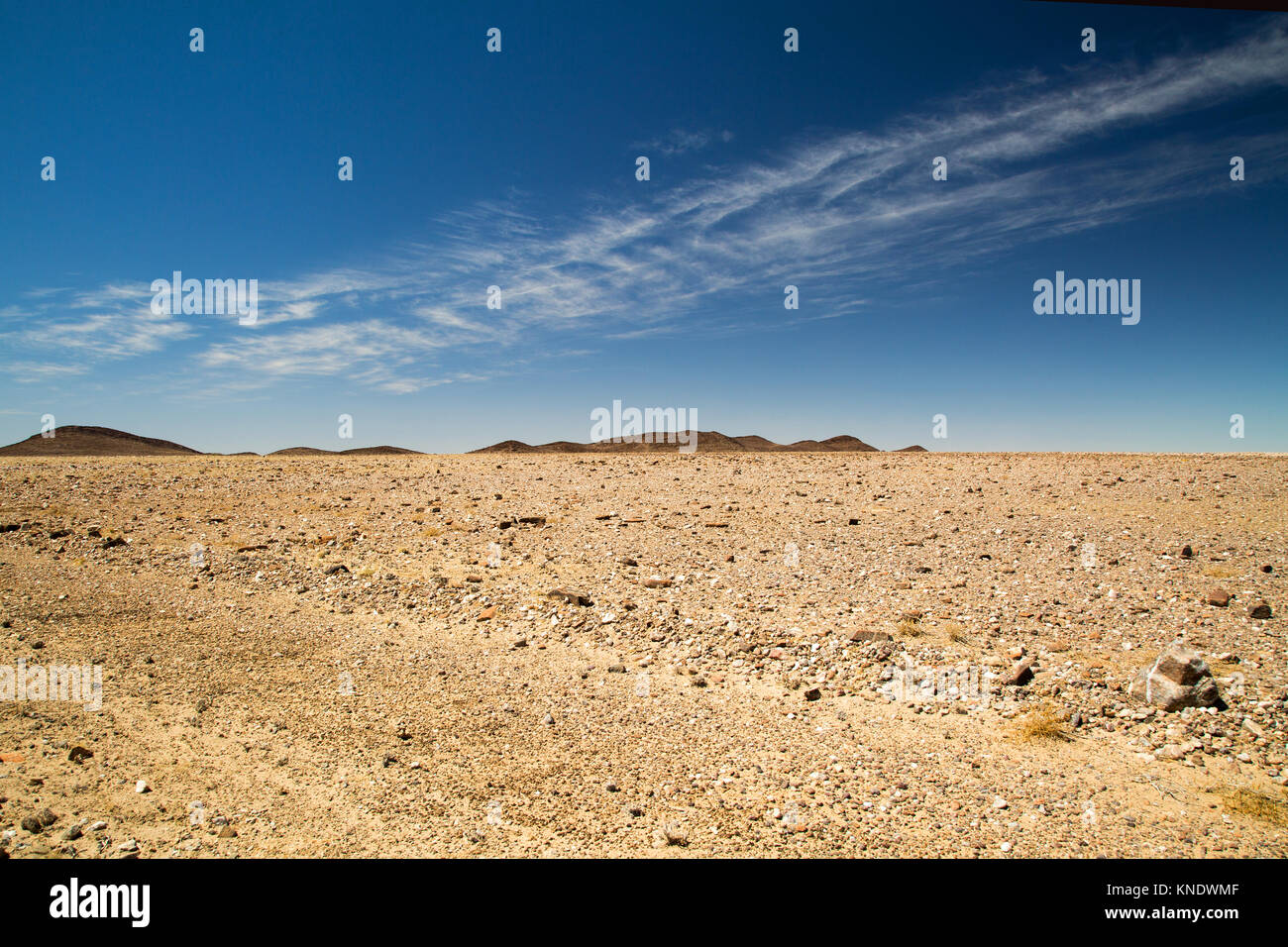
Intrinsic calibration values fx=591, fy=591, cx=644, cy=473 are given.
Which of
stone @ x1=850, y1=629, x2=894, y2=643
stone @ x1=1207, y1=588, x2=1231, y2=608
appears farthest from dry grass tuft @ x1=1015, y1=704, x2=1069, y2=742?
stone @ x1=1207, y1=588, x2=1231, y2=608

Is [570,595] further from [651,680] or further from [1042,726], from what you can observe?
[1042,726]

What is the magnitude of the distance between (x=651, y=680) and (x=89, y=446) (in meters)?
42.7

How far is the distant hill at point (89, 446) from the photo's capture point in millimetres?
31781

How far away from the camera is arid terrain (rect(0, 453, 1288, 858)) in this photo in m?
4.78

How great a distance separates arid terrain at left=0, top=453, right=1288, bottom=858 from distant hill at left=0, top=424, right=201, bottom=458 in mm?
22222

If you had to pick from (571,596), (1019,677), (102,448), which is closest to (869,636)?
(1019,677)

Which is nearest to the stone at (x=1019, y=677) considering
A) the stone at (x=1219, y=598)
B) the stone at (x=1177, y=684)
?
the stone at (x=1177, y=684)

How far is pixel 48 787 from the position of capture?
5086 mm

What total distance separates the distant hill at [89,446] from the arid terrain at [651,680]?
22.2 meters

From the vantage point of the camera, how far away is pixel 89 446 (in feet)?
114

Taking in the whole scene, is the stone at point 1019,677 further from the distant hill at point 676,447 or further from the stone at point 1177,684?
the distant hill at point 676,447
